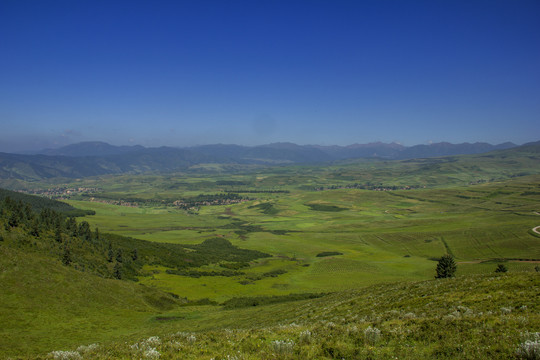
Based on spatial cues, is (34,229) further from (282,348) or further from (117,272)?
(282,348)

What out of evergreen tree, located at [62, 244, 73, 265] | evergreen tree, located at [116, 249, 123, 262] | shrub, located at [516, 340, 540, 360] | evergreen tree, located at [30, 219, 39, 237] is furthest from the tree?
evergreen tree, located at [30, 219, 39, 237]

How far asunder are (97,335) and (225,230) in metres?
153

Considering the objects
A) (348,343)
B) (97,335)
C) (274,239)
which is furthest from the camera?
(274,239)

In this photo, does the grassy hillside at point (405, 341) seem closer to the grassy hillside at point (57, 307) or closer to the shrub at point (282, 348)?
the shrub at point (282, 348)

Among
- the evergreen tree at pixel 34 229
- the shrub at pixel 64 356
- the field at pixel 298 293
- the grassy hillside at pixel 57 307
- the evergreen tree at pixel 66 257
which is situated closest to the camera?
the shrub at pixel 64 356

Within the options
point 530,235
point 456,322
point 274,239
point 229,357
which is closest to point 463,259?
point 530,235

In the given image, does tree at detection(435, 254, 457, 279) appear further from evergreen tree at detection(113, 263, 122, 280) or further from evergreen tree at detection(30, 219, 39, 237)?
evergreen tree at detection(30, 219, 39, 237)

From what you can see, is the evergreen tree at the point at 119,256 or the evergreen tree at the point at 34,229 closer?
the evergreen tree at the point at 34,229

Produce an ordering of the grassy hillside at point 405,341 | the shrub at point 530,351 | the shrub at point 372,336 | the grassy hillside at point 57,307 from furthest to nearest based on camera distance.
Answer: the grassy hillside at point 57,307
the shrub at point 372,336
the grassy hillside at point 405,341
the shrub at point 530,351

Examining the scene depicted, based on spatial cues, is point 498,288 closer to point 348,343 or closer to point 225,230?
point 348,343

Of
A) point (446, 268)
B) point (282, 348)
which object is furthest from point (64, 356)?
point (446, 268)

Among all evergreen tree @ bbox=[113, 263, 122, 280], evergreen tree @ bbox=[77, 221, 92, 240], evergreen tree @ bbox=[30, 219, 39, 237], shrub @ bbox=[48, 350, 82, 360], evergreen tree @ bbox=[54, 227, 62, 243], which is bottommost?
evergreen tree @ bbox=[113, 263, 122, 280]

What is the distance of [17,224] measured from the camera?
70750 millimetres

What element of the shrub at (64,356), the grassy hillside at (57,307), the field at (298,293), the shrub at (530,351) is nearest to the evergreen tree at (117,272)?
the field at (298,293)
